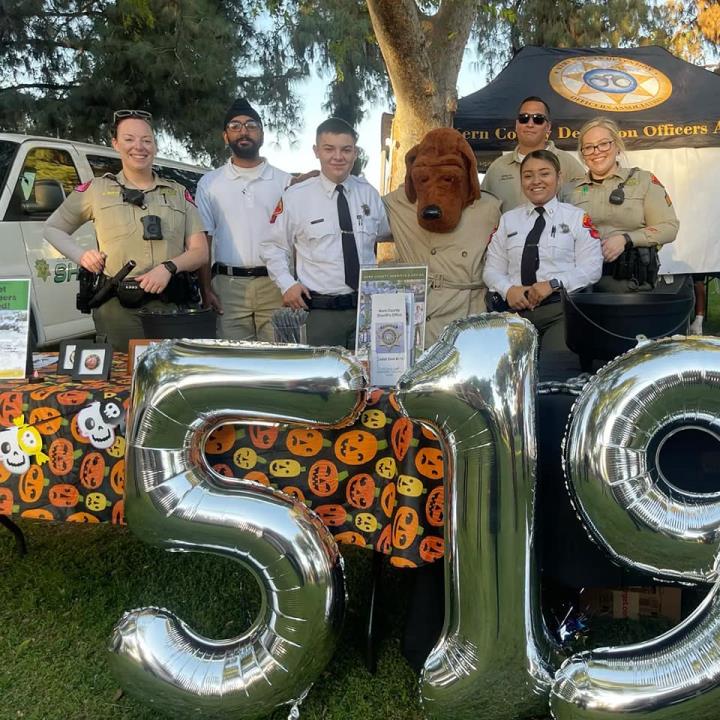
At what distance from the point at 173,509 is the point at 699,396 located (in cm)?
124

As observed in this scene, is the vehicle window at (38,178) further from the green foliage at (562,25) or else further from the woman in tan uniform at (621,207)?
the green foliage at (562,25)

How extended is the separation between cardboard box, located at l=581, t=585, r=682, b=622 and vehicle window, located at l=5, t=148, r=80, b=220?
4086mm

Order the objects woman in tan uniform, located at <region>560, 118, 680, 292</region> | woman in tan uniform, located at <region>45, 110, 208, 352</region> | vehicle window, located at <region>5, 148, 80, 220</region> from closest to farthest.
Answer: woman in tan uniform, located at <region>45, 110, 208, 352</region> < woman in tan uniform, located at <region>560, 118, 680, 292</region> < vehicle window, located at <region>5, 148, 80, 220</region>

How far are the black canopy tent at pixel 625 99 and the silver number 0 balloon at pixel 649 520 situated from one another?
4286mm


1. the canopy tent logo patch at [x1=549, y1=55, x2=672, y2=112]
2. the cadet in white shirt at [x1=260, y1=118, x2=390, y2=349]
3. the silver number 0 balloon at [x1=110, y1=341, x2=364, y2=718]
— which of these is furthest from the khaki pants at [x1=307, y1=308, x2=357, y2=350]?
the canopy tent logo patch at [x1=549, y1=55, x2=672, y2=112]

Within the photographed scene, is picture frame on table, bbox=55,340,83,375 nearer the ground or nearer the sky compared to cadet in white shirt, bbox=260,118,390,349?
nearer the ground

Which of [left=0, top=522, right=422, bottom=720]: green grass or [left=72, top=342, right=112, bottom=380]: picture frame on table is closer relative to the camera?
[left=0, top=522, right=422, bottom=720]: green grass

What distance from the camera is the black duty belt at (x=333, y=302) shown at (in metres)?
2.83

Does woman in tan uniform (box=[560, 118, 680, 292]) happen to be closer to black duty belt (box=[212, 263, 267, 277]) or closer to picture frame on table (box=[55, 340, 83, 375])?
black duty belt (box=[212, 263, 267, 277])

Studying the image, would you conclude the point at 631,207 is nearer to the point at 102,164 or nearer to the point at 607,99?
the point at 607,99

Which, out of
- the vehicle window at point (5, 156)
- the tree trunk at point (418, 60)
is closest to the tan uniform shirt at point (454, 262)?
the tree trunk at point (418, 60)

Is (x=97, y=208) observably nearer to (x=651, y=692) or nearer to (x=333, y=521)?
(x=333, y=521)

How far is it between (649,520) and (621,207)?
6.28 feet

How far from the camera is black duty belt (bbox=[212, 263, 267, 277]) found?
11.2 ft
